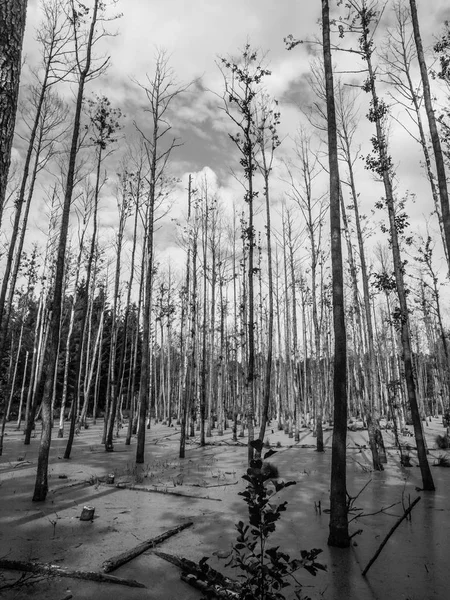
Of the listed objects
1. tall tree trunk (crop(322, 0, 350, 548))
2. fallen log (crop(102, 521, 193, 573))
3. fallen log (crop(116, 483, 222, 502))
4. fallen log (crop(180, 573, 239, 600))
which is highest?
tall tree trunk (crop(322, 0, 350, 548))

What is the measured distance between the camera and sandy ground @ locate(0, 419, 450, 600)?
350 cm

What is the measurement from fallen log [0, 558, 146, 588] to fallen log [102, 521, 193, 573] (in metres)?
0.15

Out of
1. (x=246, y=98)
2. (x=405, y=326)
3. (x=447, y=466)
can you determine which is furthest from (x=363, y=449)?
(x=246, y=98)

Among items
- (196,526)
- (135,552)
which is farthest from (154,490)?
(135,552)

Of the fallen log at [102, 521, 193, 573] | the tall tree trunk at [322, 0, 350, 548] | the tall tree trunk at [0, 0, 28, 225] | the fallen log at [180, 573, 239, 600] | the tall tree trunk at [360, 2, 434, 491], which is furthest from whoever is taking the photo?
the tall tree trunk at [360, 2, 434, 491]

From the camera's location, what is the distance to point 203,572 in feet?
8.04

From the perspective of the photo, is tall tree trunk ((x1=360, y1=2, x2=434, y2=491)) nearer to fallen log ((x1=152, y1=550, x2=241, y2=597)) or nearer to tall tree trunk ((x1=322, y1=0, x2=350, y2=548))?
tall tree trunk ((x1=322, y1=0, x2=350, y2=548))

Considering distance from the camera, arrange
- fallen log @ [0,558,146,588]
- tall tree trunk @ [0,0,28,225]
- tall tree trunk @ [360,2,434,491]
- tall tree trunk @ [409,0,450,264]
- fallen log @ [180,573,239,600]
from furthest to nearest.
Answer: tall tree trunk @ [360,2,434,491], tall tree trunk @ [409,0,450,264], fallen log @ [0,558,146,588], fallen log @ [180,573,239,600], tall tree trunk @ [0,0,28,225]

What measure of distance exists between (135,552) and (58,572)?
84 cm

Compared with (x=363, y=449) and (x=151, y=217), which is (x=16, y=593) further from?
(x=363, y=449)

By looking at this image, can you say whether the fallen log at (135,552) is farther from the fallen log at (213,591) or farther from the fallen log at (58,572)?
the fallen log at (213,591)

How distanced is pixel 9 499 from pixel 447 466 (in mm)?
11230

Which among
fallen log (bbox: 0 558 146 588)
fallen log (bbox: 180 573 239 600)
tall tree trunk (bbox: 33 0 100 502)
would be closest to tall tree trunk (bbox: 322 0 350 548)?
fallen log (bbox: 180 573 239 600)

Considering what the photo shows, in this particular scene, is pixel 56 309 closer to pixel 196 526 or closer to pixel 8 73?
pixel 196 526
